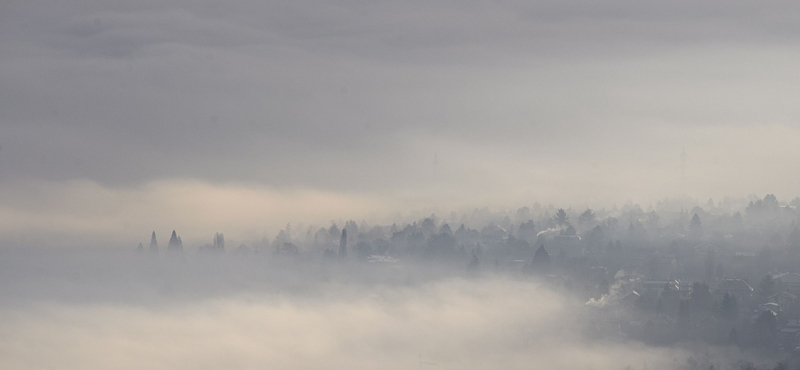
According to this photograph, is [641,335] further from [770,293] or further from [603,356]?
[770,293]

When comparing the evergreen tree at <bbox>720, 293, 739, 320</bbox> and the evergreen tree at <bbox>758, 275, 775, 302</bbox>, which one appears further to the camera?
the evergreen tree at <bbox>758, 275, 775, 302</bbox>

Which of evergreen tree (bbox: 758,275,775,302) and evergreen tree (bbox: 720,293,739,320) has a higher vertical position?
evergreen tree (bbox: 758,275,775,302)

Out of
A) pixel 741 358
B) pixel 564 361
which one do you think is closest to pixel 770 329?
pixel 741 358

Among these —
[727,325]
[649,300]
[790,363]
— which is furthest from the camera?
[649,300]

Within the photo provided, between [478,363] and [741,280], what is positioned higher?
[741,280]

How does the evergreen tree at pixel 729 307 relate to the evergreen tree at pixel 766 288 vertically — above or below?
below

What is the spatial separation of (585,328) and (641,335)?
12.2m

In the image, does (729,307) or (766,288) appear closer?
(729,307)

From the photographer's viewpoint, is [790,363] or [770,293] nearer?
[790,363]

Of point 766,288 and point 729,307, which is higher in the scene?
point 766,288

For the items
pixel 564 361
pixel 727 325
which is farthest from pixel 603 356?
pixel 727 325

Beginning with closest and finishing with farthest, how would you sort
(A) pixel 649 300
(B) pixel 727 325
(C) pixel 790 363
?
(C) pixel 790 363
(B) pixel 727 325
(A) pixel 649 300

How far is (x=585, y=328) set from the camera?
195 metres

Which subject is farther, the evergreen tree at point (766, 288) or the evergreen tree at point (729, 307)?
the evergreen tree at point (766, 288)
